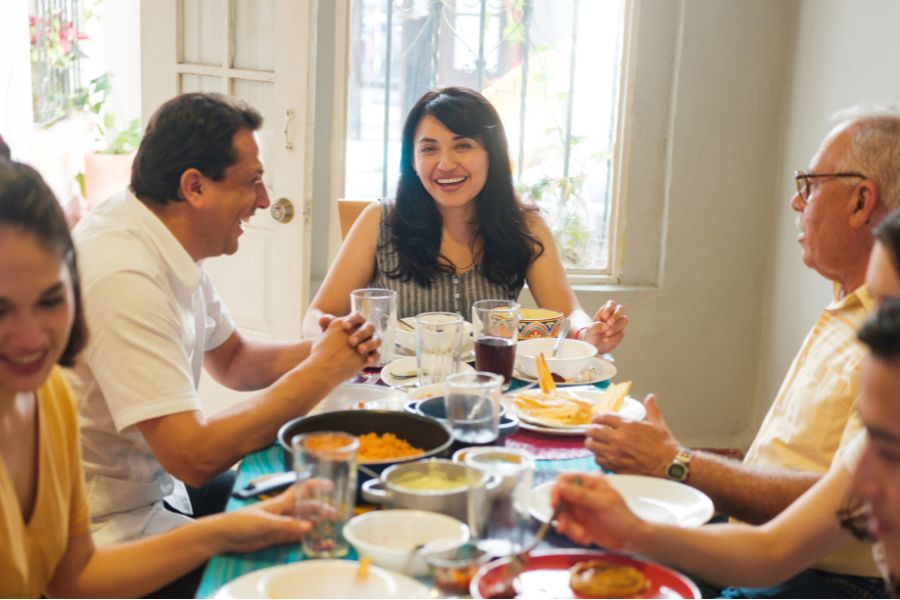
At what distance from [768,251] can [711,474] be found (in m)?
2.43

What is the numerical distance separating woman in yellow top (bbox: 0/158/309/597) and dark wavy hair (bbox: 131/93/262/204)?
2.02 ft

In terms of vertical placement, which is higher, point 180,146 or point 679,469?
point 180,146

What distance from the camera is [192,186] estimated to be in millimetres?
1930

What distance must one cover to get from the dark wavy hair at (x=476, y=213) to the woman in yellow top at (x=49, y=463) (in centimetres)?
145

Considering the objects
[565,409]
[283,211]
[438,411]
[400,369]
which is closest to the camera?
[438,411]

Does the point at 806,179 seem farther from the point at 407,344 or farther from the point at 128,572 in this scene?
the point at 128,572

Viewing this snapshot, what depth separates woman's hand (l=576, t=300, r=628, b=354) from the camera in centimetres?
231

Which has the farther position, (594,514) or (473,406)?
(473,406)

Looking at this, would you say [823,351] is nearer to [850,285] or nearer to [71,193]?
[850,285]

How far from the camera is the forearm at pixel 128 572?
1.34m

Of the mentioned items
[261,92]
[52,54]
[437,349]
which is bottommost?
[437,349]

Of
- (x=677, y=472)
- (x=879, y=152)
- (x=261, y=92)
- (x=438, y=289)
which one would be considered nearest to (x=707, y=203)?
(x=438, y=289)

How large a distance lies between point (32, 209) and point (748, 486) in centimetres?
114

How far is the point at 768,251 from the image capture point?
12.5 feet
